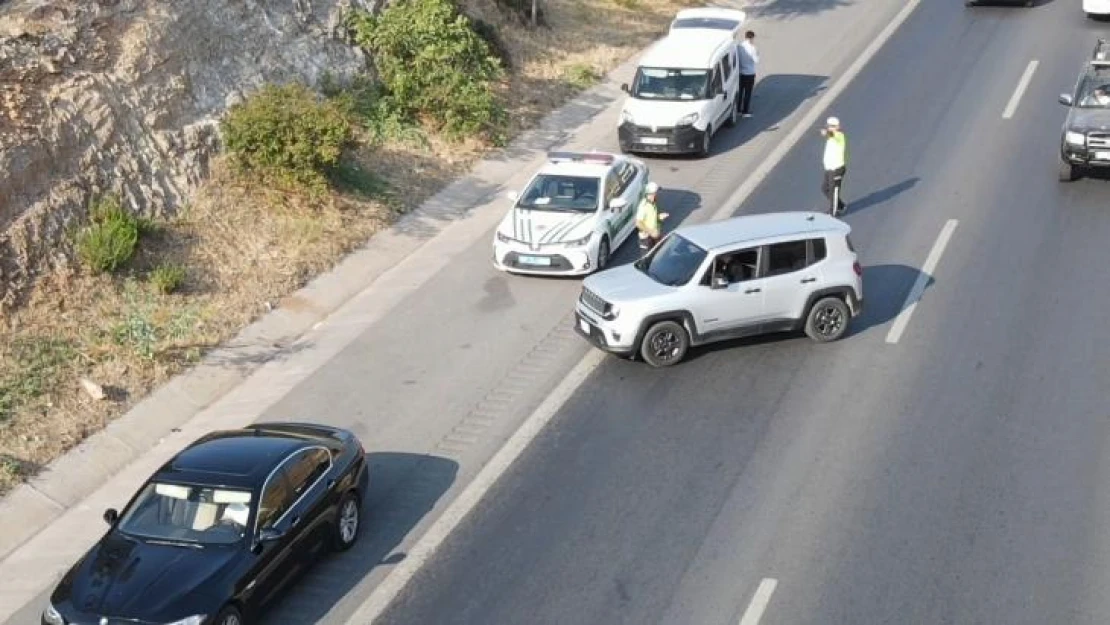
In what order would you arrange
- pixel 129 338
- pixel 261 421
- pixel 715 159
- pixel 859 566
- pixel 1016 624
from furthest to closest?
pixel 715 159 < pixel 129 338 < pixel 261 421 < pixel 859 566 < pixel 1016 624

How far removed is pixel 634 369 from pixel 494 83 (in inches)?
503

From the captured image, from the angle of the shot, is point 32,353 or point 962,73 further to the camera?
point 962,73

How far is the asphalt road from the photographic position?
1447cm

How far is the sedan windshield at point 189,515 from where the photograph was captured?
14583mm

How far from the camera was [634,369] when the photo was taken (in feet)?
64.7

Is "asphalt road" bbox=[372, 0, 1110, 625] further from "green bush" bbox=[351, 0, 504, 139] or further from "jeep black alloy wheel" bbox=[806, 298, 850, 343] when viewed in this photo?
"green bush" bbox=[351, 0, 504, 139]

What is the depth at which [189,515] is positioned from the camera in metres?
14.9

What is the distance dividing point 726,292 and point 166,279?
8096 mm

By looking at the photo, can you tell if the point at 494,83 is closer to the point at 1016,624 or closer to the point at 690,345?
the point at 690,345

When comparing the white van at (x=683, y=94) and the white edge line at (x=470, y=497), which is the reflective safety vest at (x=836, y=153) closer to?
the white van at (x=683, y=94)

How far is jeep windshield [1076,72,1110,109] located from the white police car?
7887 mm

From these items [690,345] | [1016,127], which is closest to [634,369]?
[690,345]

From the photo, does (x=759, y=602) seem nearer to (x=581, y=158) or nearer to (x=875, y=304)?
(x=875, y=304)

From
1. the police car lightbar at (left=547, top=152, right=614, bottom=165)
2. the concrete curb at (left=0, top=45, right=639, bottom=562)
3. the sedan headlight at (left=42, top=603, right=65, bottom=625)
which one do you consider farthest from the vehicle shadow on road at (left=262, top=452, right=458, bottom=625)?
the police car lightbar at (left=547, top=152, right=614, bottom=165)
